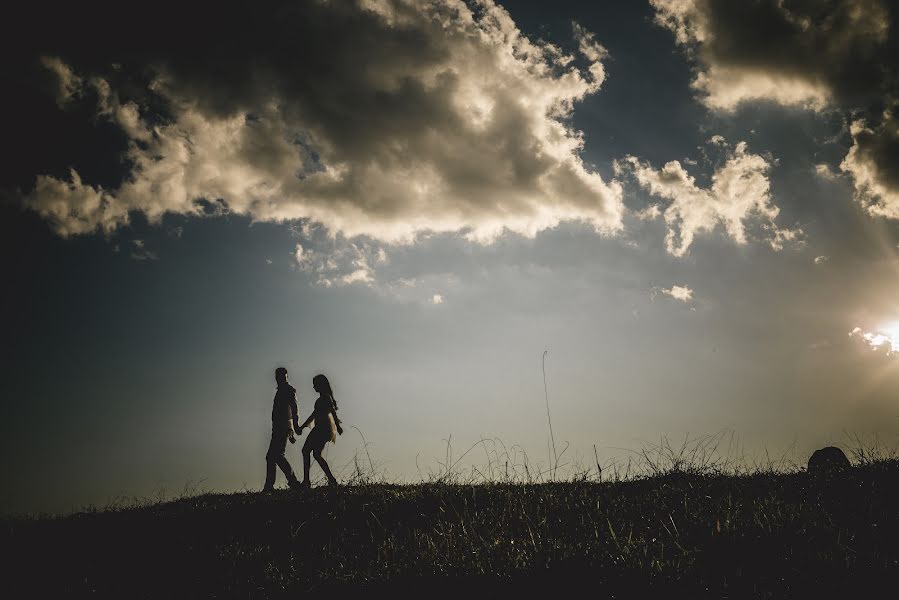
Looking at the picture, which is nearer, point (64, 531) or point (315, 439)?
point (64, 531)

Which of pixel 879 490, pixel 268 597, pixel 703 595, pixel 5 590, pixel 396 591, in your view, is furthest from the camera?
pixel 879 490

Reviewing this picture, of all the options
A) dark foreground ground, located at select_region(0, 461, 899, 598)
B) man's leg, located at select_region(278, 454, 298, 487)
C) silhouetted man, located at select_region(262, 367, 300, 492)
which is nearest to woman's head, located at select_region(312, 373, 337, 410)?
silhouetted man, located at select_region(262, 367, 300, 492)

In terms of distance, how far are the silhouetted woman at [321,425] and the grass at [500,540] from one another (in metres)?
0.92

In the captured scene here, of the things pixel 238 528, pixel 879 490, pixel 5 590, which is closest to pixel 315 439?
pixel 238 528

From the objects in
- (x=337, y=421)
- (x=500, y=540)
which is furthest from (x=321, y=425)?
(x=500, y=540)

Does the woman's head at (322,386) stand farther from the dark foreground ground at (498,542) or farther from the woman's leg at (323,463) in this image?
the dark foreground ground at (498,542)

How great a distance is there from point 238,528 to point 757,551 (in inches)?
259

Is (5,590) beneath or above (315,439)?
beneath

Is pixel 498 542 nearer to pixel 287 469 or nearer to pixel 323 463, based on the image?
pixel 323 463

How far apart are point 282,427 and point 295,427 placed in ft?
0.99

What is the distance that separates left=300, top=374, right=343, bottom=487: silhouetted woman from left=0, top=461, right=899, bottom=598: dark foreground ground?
1261mm

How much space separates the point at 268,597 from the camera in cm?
389

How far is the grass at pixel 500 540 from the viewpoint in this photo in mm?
3316

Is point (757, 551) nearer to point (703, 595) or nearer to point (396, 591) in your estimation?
point (703, 595)
